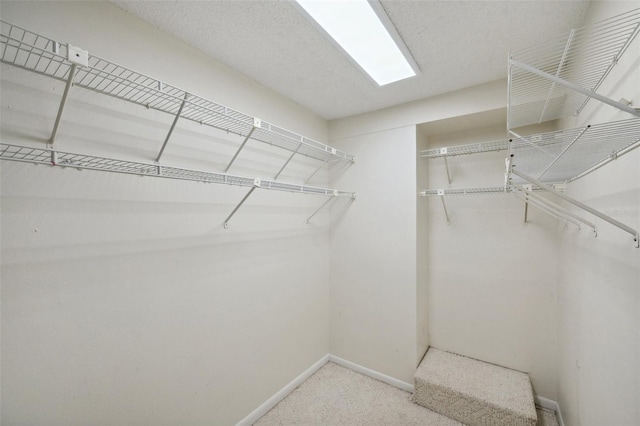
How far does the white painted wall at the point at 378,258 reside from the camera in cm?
229

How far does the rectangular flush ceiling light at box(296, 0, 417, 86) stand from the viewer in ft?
4.18

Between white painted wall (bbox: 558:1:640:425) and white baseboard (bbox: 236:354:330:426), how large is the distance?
1.83 meters

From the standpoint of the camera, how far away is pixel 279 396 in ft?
6.93

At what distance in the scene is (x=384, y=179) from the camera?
2.43 metres

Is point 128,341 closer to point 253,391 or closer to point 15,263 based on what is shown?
point 15,263

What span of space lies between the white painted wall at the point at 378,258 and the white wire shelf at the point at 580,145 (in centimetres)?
106

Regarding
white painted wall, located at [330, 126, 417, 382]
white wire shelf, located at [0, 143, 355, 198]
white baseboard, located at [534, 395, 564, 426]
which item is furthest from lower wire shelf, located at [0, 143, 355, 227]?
white baseboard, located at [534, 395, 564, 426]

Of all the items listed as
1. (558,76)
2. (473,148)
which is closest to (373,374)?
(473,148)

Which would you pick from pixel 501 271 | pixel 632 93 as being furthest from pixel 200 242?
pixel 501 271

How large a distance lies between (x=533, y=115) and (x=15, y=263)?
2.65 metres

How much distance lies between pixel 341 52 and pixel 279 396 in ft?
8.37

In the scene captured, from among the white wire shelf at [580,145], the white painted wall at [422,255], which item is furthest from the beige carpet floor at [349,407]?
the white wire shelf at [580,145]

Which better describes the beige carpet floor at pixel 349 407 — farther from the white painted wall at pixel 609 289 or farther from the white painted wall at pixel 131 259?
the white painted wall at pixel 609 289

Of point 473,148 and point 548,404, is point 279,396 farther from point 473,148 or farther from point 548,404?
point 473,148
